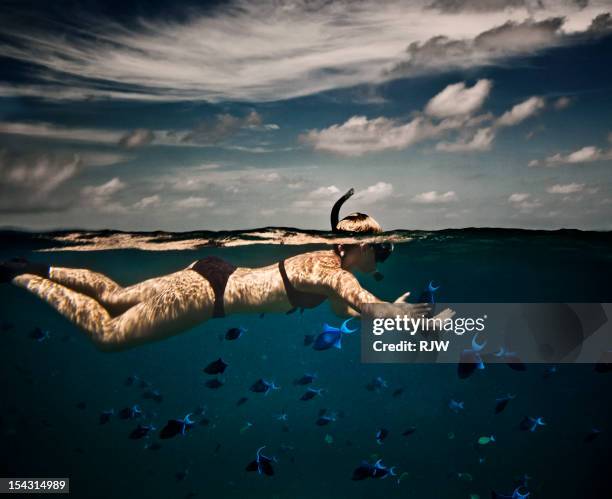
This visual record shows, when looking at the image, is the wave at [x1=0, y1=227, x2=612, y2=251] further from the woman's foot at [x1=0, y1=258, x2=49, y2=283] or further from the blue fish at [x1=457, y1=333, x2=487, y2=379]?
the blue fish at [x1=457, y1=333, x2=487, y2=379]

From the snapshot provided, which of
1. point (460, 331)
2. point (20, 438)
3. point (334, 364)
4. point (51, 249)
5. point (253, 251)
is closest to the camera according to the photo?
point (460, 331)

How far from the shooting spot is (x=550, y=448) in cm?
2758

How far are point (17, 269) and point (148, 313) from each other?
2.71 metres

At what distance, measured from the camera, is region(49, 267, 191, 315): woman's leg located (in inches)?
296

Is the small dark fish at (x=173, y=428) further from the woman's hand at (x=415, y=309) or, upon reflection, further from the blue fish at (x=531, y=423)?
the blue fish at (x=531, y=423)

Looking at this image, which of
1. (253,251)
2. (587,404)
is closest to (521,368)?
(253,251)

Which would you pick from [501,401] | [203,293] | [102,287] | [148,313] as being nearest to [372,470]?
[501,401]

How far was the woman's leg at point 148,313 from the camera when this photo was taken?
22.8 feet

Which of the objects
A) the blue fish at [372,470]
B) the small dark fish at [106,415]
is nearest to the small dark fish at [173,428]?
the blue fish at [372,470]

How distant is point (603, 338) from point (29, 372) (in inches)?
706

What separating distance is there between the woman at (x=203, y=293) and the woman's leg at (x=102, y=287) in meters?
0.02

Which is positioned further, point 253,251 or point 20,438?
point 20,438

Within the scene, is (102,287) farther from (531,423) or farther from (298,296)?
(531,423)

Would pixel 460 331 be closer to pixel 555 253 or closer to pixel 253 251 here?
pixel 253 251
